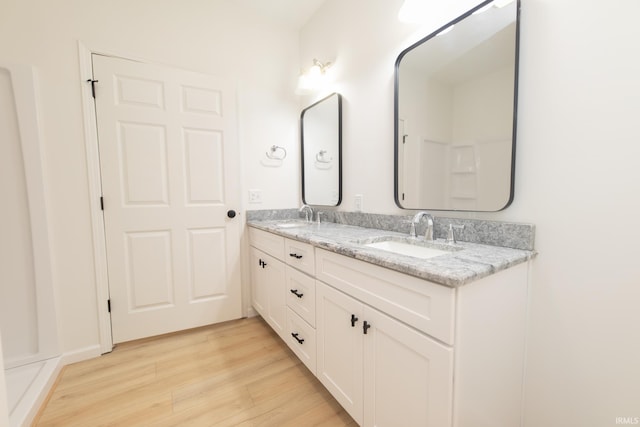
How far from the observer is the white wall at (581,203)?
849 millimetres

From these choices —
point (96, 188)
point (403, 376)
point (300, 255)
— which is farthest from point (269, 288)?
point (96, 188)

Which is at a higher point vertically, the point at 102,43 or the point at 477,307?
the point at 102,43

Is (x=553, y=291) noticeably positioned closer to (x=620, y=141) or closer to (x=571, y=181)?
(x=571, y=181)

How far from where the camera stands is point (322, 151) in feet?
7.22

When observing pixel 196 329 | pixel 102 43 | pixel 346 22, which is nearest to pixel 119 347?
pixel 196 329

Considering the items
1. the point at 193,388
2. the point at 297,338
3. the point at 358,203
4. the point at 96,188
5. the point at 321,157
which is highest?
the point at 321,157

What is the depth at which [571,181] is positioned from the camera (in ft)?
3.13

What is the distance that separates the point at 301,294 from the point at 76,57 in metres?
2.04

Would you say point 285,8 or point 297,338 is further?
point 285,8

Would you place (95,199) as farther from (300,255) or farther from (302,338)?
(302,338)

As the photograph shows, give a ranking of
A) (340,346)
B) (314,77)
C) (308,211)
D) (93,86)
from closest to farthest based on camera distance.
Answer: (340,346) < (93,86) < (314,77) < (308,211)

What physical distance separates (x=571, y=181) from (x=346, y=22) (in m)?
1.74

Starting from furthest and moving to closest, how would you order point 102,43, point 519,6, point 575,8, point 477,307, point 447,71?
point 102,43 → point 447,71 → point 519,6 → point 575,8 → point 477,307

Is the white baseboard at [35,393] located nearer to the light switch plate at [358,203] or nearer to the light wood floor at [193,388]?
the light wood floor at [193,388]
